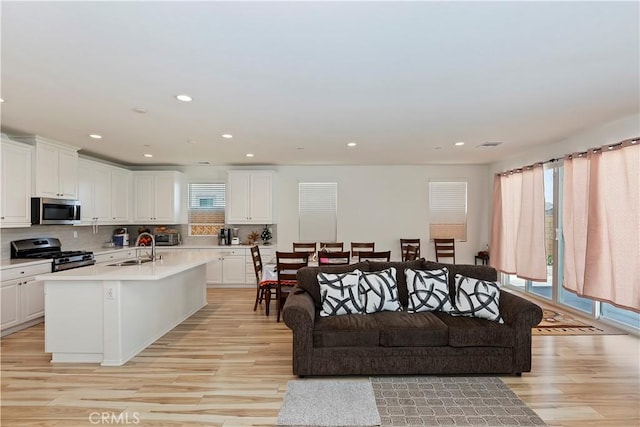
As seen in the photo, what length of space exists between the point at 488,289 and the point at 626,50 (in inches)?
85.9

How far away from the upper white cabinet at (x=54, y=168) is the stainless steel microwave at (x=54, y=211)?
80 millimetres

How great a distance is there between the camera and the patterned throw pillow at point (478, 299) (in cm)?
320

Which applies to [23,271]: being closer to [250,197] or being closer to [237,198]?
[237,198]

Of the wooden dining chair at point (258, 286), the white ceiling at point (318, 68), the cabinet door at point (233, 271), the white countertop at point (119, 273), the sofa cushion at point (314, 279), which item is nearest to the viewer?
the white ceiling at point (318, 68)

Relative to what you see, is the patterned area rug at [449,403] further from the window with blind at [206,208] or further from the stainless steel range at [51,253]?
the window with blind at [206,208]

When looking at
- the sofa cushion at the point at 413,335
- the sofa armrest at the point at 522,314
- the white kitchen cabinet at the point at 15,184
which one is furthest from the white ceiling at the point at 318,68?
the sofa cushion at the point at 413,335

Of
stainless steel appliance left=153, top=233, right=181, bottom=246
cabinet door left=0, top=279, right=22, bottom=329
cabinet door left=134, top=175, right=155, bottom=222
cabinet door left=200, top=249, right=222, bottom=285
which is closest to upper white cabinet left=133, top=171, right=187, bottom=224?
cabinet door left=134, top=175, right=155, bottom=222

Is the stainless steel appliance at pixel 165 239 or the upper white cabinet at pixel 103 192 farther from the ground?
the upper white cabinet at pixel 103 192

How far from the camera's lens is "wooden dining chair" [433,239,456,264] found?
709 cm

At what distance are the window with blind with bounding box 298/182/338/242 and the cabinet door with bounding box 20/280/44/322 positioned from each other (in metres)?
4.44

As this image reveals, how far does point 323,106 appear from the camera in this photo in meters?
3.43

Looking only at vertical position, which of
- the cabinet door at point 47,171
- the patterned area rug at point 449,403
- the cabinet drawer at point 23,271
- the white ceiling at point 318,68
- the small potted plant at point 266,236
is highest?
the white ceiling at point 318,68

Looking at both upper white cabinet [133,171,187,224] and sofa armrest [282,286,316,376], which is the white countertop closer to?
sofa armrest [282,286,316,376]

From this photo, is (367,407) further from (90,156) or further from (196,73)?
(90,156)
